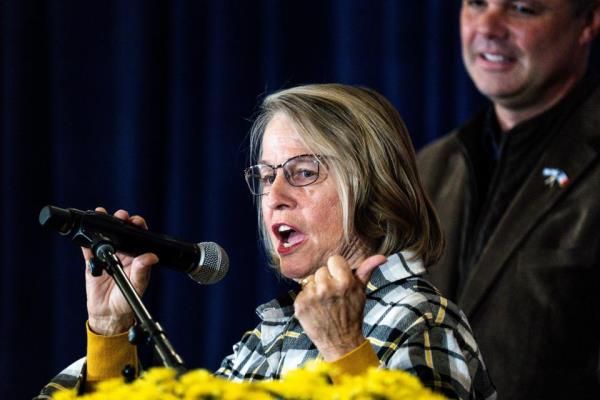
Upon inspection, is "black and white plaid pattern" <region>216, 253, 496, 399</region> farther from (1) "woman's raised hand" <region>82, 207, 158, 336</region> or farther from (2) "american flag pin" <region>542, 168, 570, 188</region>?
(2) "american flag pin" <region>542, 168, 570, 188</region>

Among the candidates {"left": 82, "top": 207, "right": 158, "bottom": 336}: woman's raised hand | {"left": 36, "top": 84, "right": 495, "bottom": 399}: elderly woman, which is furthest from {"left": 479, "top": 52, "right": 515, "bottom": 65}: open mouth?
{"left": 82, "top": 207, "right": 158, "bottom": 336}: woman's raised hand

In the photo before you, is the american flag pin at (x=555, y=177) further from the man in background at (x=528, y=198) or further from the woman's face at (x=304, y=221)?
the woman's face at (x=304, y=221)

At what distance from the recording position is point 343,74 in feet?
11.5

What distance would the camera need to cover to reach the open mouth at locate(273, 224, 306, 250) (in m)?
1.83

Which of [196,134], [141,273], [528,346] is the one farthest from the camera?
[196,134]

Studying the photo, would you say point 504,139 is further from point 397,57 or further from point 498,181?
point 397,57

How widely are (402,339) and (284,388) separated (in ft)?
1.87

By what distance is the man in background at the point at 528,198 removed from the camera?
2582 mm

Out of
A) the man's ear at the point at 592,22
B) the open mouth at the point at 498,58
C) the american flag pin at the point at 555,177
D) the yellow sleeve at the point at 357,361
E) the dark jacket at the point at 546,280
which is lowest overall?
the dark jacket at the point at 546,280

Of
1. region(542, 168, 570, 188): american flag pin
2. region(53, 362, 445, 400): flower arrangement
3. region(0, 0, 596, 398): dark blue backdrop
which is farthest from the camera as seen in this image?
region(0, 0, 596, 398): dark blue backdrop

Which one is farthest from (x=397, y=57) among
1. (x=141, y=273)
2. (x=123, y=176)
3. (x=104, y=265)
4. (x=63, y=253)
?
(x=104, y=265)

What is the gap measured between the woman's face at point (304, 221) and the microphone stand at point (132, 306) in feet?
1.35

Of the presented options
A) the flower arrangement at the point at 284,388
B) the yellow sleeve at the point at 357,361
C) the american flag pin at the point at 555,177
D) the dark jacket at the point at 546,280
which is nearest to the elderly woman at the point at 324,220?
the yellow sleeve at the point at 357,361

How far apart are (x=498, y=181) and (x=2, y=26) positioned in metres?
1.46
